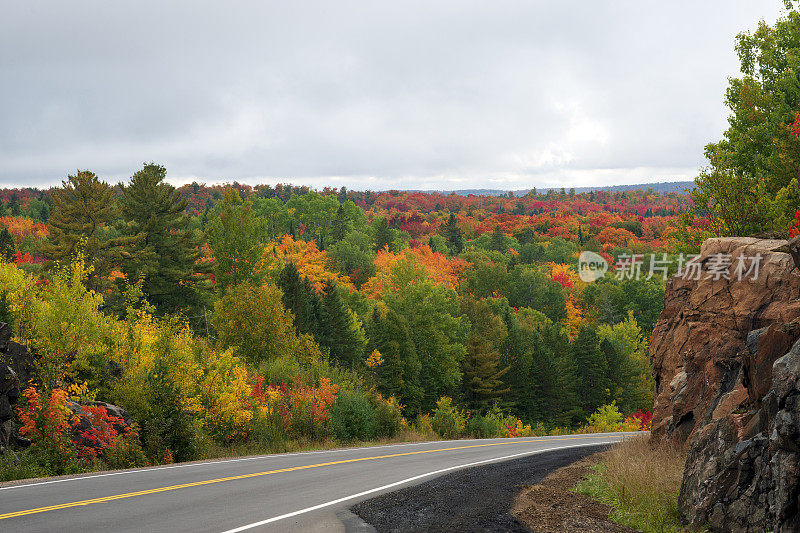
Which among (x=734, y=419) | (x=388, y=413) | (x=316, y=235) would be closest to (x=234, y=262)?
(x=388, y=413)

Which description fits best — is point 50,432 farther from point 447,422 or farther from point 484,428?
point 484,428

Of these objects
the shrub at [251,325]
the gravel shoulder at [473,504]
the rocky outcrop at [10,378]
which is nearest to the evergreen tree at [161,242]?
the shrub at [251,325]

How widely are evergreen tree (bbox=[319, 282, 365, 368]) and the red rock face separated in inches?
1453

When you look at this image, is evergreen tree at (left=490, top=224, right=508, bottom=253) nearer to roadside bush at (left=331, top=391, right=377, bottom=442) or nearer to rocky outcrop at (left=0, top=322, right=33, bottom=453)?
roadside bush at (left=331, top=391, right=377, bottom=442)

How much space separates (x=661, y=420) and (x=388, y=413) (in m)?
14.4

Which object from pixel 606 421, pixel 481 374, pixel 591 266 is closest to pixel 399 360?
pixel 481 374

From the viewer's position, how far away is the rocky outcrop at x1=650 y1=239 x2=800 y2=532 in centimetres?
809

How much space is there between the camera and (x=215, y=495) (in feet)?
35.7

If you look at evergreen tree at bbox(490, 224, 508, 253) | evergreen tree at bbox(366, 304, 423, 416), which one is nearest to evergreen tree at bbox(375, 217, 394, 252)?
evergreen tree at bbox(490, 224, 508, 253)

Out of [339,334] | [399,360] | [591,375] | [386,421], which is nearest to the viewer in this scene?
[386,421]

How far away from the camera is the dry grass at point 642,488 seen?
1011 centimetres

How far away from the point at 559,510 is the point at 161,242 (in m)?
43.3

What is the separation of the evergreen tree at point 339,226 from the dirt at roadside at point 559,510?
10755 centimetres

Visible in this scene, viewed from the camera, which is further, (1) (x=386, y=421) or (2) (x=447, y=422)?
(2) (x=447, y=422)
